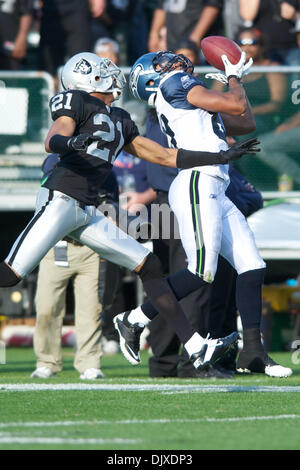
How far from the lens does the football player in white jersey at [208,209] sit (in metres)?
5.42

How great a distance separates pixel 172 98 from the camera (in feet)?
18.5

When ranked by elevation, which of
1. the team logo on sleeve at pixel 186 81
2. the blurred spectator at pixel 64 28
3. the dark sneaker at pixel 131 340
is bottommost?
the dark sneaker at pixel 131 340

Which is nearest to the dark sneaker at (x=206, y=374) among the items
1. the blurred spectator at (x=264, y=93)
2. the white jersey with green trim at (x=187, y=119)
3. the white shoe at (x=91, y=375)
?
the white shoe at (x=91, y=375)

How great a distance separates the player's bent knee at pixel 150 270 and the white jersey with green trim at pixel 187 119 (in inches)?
23.9

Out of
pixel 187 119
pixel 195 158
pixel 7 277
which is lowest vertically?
pixel 7 277

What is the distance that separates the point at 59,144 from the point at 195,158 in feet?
2.57

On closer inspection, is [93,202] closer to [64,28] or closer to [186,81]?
[186,81]

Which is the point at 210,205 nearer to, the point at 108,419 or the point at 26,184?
the point at 108,419

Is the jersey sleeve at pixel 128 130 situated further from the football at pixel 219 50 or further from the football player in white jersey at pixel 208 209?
the football at pixel 219 50

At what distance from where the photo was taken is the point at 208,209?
17.8 ft

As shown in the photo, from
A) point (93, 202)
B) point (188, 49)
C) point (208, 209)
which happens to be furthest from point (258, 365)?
point (188, 49)

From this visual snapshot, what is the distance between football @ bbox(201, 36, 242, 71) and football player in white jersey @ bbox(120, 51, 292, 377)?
0.21ft

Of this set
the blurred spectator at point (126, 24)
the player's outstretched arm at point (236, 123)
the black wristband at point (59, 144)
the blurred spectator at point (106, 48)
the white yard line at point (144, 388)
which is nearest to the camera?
the black wristband at point (59, 144)
